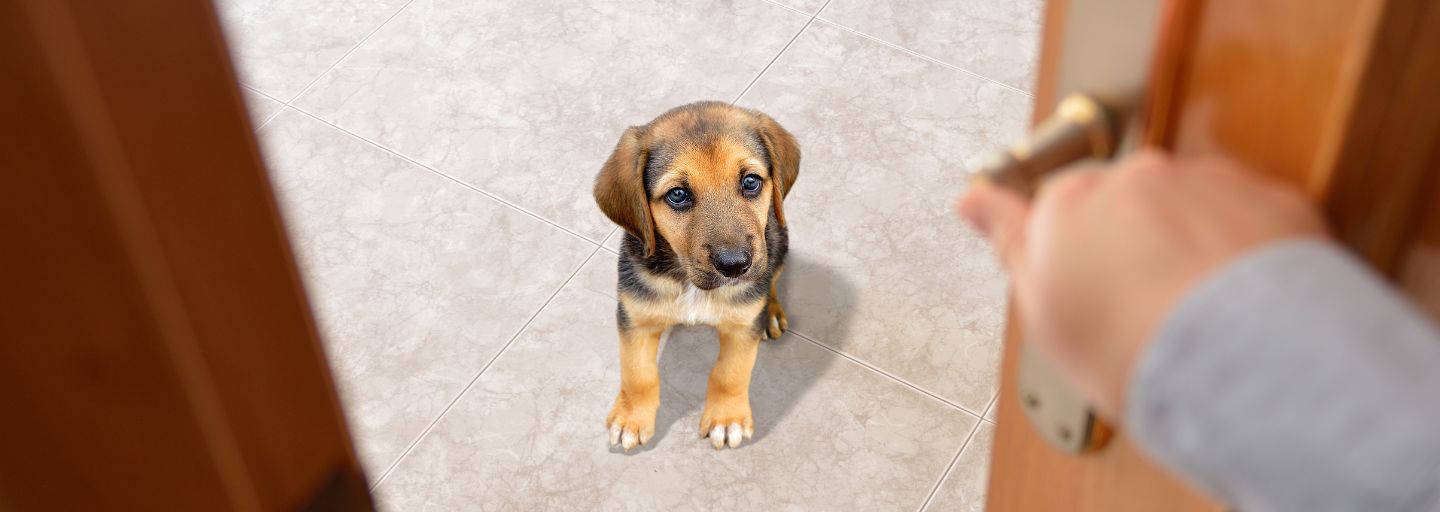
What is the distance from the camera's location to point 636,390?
2162mm

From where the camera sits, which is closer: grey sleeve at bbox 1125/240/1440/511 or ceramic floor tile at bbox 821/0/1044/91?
grey sleeve at bbox 1125/240/1440/511

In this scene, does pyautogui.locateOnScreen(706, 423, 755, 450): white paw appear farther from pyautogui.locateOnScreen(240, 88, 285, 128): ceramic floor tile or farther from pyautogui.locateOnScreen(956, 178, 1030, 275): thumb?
pyautogui.locateOnScreen(956, 178, 1030, 275): thumb

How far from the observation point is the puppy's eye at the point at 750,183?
6.70ft

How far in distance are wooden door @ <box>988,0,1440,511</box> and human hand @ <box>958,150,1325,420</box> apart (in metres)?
0.02

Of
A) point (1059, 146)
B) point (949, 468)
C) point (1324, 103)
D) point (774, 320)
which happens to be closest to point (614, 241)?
point (774, 320)

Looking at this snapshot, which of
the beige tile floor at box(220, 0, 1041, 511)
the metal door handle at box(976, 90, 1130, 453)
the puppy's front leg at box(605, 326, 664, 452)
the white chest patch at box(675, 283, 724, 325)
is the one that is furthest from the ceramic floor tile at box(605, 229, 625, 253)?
the metal door handle at box(976, 90, 1130, 453)

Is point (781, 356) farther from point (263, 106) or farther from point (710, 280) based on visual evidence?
point (263, 106)

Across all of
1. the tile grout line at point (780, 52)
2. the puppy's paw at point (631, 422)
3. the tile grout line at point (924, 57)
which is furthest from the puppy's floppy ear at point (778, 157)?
the tile grout line at point (924, 57)

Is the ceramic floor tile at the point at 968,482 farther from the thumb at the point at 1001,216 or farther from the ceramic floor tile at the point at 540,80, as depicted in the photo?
the thumb at the point at 1001,216

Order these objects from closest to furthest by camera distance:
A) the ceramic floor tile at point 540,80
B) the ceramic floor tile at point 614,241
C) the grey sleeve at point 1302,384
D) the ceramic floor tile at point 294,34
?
1. the grey sleeve at point 1302,384
2. the ceramic floor tile at point 614,241
3. the ceramic floor tile at point 540,80
4. the ceramic floor tile at point 294,34

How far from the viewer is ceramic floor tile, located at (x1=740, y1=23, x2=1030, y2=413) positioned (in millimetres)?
2363

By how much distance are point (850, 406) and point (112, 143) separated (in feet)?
6.71

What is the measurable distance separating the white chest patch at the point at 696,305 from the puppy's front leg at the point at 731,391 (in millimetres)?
43

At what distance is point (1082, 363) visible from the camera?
0.46 m
